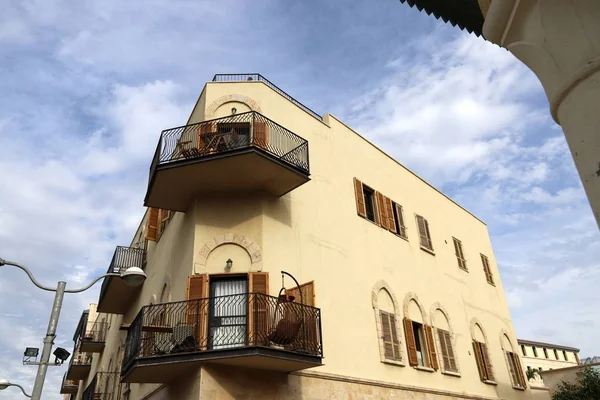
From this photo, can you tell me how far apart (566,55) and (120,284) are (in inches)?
704

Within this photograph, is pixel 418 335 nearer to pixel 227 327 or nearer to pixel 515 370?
pixel 227 327

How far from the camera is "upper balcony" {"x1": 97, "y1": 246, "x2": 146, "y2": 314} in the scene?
708 inches

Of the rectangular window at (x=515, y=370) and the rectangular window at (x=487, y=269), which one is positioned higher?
the rectangular window at (x=487, y=269)

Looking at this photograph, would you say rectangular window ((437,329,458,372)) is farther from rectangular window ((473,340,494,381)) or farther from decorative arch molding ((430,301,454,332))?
rectangular window ((473,340,494,381))

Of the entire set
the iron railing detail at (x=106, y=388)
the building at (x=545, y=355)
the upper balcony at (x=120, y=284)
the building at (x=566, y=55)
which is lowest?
the building at (x=566, y=55)

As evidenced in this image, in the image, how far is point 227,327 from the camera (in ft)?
37.8

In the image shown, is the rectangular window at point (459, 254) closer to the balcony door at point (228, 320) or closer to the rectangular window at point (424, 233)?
the rectangular window at point (424, 233)

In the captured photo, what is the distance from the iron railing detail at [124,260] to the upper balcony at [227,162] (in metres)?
5.63

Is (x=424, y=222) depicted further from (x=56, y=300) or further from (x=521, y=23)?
(x=521, y=23)

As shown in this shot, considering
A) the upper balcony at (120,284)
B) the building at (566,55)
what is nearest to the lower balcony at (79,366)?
the upper balcony at (120,284)

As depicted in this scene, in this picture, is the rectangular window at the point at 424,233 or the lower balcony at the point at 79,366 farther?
the lower balcony at the point at 79,366

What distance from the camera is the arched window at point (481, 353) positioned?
63.4 ft

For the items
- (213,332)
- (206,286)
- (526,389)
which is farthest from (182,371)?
(526,389)

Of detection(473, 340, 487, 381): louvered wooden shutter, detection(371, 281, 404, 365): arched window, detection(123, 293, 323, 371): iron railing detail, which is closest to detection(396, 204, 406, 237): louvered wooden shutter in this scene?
detection(371, 281, 404, 365): arched window
